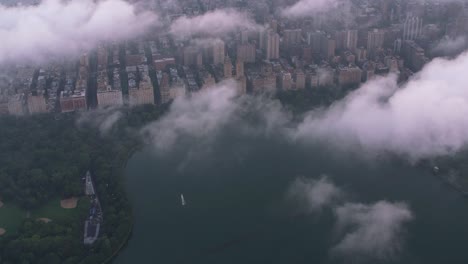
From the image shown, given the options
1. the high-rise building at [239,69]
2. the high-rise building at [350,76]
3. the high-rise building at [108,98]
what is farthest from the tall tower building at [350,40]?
the high-rise building at [108,98]

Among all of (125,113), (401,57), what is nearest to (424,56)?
(401,57)

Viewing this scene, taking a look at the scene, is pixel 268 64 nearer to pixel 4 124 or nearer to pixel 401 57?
pixel 401 57

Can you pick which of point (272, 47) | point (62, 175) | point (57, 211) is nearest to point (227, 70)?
point (272, 47)

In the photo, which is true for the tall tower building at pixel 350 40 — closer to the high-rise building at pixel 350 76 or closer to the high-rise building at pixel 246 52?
the high-rise building at pixel 350 76

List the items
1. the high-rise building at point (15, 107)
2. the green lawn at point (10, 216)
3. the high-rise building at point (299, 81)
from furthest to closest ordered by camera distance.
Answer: the high-rise building at point (299, 81) → the high-rise building at point (15, 107) → the green lawn at point (10, 216)

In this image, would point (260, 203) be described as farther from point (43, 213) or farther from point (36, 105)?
point (36, 105)

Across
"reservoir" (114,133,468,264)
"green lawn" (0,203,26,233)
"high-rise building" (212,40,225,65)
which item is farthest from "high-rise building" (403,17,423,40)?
"green lawn" (0,203,26,233)
